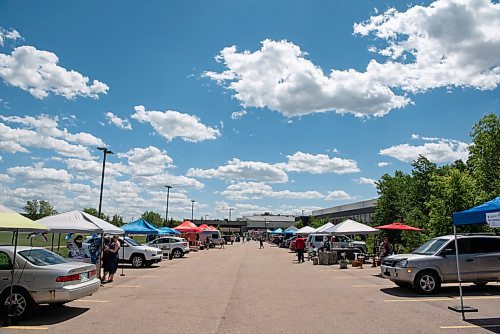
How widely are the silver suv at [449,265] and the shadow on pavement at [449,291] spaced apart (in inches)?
11.6

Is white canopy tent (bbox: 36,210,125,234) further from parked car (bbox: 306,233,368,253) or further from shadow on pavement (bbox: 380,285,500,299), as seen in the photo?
parked car (bbox: 306,233,368,253)

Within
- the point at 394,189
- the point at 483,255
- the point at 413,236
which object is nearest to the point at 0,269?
the point at 483,255

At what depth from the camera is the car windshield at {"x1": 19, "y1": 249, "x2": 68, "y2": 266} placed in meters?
9.63

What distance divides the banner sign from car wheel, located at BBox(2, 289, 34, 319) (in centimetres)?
968

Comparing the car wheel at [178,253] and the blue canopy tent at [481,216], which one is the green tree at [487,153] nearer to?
the blue canopy tent at [481,216]

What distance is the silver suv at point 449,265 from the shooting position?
13.0m

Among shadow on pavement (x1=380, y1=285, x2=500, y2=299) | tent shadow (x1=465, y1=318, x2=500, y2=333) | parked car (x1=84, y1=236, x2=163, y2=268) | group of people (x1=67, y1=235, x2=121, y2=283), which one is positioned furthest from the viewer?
parked car (x1=84, y1=236, x2=163, y2=268)

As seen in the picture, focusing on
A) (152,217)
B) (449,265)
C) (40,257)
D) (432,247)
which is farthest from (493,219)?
(152,217)

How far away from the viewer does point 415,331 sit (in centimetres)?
825

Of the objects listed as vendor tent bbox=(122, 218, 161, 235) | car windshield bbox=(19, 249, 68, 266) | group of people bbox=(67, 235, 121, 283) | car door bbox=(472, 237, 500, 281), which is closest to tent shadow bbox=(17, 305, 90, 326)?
car windshield bbox=(19, 249, 68, 266)

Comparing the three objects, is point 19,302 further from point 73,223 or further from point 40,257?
point 73,223

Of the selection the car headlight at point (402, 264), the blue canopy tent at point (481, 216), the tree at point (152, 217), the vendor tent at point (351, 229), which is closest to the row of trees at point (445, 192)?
the vendor tent at point (351, 229)

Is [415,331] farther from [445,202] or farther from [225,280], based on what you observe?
[445,202]

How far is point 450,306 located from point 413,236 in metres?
A: 18.6
